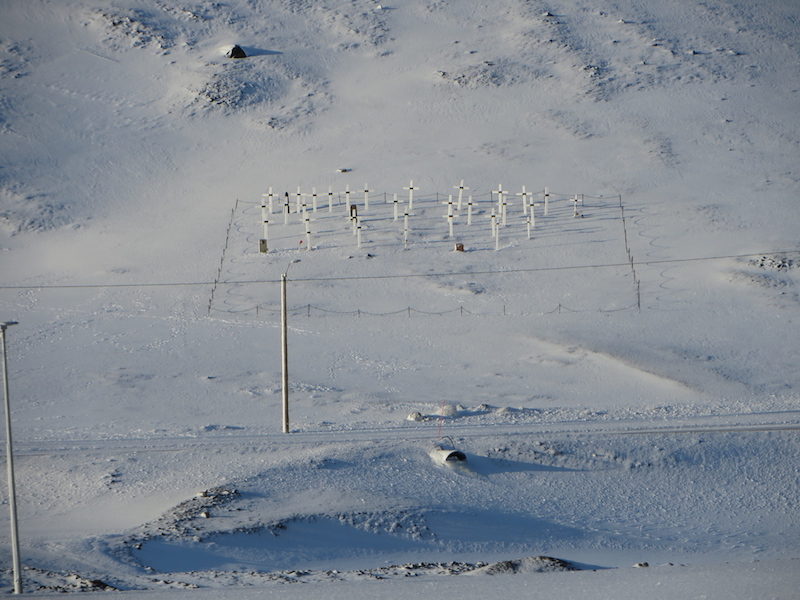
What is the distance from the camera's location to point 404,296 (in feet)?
137

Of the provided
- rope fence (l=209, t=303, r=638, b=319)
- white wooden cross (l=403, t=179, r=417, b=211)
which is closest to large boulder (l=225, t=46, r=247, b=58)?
white wooden cross (l=403, t=179, r=417, b=211)

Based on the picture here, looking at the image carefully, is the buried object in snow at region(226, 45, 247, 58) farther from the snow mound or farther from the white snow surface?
the snow mound

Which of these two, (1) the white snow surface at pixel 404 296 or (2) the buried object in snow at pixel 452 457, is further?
(2) the buried object in snow at pixel 452 457

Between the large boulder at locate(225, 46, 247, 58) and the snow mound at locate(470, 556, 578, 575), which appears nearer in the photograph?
the snow mound at locate(470, 556, 578, 575)

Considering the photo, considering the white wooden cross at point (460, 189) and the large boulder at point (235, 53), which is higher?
the large boulder at point (235, 53)

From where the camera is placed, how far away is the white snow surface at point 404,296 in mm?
24188

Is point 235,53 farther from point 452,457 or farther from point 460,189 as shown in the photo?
point 452,457

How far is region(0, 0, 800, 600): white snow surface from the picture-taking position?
2419 centimetres

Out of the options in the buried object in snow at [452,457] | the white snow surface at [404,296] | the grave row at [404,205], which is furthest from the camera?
the grave row at [404,205]

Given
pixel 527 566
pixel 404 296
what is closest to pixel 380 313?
pixel 404 296

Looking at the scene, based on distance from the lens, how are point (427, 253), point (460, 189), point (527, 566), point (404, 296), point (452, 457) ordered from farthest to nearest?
point (460, 189), point (427, 253), point (404, 296), point (452, 457), point (527, 566)

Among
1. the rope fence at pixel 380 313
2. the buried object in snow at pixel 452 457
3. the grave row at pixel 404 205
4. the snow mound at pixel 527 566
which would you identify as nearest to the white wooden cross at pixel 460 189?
the grave row at pixel 404 205

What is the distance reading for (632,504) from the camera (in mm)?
25969

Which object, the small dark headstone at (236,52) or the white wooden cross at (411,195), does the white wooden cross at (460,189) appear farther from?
the small dark headstone at (236,52)
